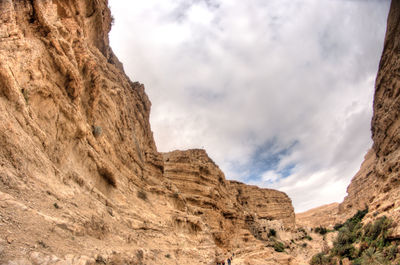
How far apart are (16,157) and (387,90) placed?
93.9 feet

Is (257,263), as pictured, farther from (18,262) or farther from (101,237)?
(18,262)

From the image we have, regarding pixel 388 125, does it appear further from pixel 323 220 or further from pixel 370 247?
pixel 323 220

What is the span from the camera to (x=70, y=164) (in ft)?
30.8

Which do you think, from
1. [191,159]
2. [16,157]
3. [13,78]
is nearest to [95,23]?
[13,78]

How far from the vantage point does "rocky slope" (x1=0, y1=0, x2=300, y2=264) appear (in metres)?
5.70

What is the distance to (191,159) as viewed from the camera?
34.5 meters

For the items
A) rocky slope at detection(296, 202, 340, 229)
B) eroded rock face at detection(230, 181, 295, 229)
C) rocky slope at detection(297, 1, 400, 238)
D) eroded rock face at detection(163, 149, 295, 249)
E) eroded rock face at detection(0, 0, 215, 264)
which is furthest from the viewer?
rocky slope at detection(296, 202, 340, 229)

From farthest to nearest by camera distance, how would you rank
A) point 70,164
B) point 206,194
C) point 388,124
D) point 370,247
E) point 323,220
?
point 323,220 → point 206,194 → point 388,124 → point 370,247 → point 70,164

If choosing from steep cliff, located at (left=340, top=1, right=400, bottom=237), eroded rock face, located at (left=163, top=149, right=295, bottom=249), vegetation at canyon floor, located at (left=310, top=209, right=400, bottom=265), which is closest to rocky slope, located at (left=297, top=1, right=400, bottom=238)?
steep cliff, located at (left=340, top=1, right=400, bottom=237)

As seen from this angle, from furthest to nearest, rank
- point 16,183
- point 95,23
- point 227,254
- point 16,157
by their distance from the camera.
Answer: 1. point 227,254
2. point 95,23
3. point 16,157
4. point 16,183

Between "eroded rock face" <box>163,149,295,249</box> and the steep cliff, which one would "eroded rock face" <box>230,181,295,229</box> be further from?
the steep cliff

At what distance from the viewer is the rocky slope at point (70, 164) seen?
225 inches

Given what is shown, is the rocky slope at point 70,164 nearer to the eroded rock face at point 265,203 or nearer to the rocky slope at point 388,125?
the rocky slope at point 388,125

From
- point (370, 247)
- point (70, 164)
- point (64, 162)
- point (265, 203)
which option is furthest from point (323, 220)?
point (64, 162)
